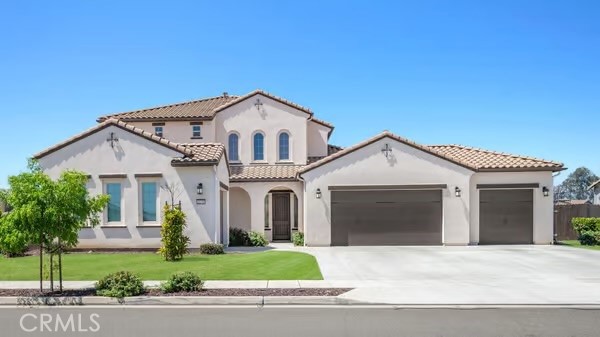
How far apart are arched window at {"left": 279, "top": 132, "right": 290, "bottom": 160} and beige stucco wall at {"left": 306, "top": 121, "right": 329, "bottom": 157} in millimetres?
1580

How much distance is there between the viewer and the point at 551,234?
21297mm

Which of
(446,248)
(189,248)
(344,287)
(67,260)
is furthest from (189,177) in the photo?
(446,248)

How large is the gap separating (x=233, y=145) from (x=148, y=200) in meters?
7.53

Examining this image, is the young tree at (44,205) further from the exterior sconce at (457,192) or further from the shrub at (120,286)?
the exterior sconce at (457,192)

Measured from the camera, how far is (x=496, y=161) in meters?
21.6

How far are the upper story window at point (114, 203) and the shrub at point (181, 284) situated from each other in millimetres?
9621

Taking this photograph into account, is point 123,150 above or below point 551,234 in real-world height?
above

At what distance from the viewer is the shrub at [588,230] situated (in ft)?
71.3

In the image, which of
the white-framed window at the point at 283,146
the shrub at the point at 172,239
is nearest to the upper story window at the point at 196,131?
the white-framed window at the point at 283,146

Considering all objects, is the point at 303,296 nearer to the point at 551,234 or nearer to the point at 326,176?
the point at 326,176

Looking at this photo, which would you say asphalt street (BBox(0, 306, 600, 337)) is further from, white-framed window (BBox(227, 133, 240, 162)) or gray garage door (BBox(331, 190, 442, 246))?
white-framed window (BBox(227, 133, 240, 162))

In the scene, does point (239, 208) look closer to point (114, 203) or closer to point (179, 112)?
point (179, 112)

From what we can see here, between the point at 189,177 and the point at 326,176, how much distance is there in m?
6.21

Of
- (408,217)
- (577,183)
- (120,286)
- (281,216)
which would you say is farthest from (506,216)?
(577,183)
